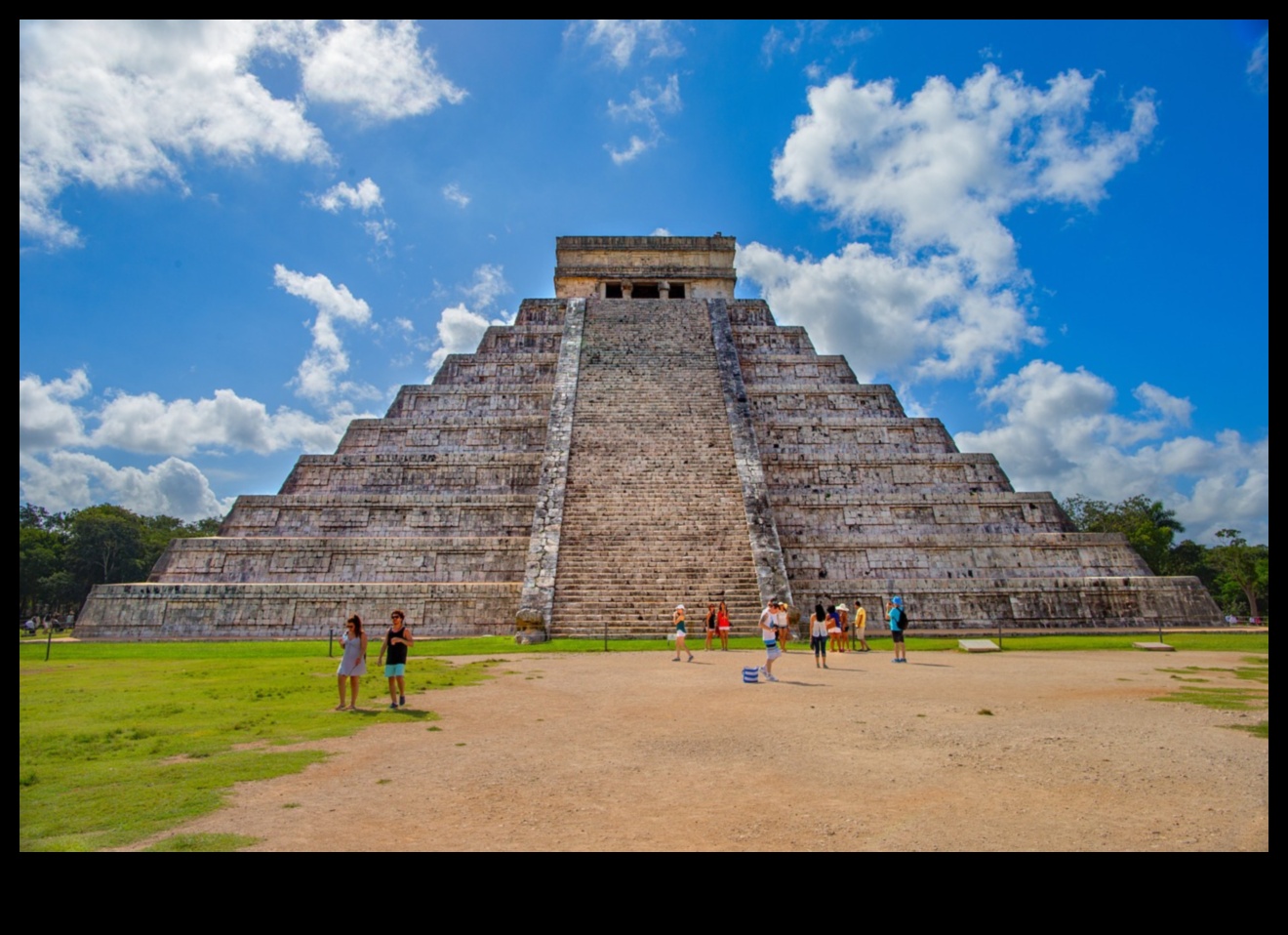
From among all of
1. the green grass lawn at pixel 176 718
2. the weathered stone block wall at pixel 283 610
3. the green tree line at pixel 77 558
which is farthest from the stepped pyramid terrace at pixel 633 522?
the green tree line at pixel 77 558

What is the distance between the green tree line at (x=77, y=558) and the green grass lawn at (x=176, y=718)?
1413 inches

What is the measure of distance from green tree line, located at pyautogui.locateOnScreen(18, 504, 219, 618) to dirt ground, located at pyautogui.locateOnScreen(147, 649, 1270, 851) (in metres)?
44.0

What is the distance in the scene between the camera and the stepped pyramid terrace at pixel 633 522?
56.7 feet

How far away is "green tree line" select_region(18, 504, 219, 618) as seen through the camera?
142ft

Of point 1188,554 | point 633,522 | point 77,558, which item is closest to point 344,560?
point 633,522

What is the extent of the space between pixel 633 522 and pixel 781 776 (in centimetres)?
1363

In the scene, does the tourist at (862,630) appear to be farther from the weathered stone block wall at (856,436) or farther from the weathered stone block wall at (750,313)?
the weathered stone block wall at (750,313)

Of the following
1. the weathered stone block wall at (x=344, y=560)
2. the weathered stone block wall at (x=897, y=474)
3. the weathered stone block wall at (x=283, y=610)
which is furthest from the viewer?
the weathered stone block wall at (x=897, y=474)

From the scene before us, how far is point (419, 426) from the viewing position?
23.6 m

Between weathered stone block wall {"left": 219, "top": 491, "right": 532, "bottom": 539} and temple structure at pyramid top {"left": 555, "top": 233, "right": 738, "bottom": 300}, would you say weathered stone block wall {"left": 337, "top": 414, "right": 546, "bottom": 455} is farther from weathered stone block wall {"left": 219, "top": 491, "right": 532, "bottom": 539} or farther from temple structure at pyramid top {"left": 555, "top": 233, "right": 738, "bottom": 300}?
temple structure at pyramid top {"left": 555, "top": 233, "right": 738, "bottom": 300}

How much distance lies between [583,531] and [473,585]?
2.90 metres

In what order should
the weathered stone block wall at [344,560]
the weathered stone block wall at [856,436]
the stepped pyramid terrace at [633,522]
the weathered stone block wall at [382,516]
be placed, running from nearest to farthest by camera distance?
the stepped pyramid terrace at [633,522], the weathered stone block wall at [344,560], the weathered stone block wall at [382,516], the weathered stone block wall at [856,436]

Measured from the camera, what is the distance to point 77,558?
151 ft
